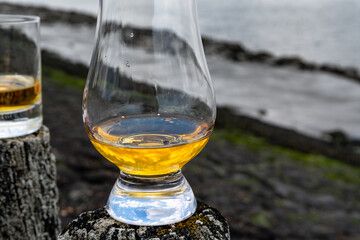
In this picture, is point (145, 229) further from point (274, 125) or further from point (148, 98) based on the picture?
point (274, 125)

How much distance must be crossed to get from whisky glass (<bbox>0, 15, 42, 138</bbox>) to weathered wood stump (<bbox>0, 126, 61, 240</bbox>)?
6 centimetres

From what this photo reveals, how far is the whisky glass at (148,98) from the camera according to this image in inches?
43.4

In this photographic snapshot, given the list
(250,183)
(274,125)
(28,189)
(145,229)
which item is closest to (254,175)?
(250,183)

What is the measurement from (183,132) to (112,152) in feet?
0.65

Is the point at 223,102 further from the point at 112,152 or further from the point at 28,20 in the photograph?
the point at 112,152

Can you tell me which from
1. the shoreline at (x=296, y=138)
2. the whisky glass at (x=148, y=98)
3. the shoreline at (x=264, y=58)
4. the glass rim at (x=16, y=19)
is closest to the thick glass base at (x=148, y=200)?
the whisky glass at (x=148, y=98)

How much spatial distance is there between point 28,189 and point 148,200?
96 centimetres

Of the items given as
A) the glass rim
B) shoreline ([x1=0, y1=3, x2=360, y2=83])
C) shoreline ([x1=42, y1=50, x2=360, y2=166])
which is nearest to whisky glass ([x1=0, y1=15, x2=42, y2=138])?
the glass rim

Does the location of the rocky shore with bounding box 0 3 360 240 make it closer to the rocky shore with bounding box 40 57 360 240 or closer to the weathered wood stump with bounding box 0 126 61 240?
the rocky shore with bounding box 40 57 360 240

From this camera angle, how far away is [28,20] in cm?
195

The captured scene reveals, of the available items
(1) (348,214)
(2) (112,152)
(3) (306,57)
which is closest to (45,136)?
(2) (112,152)

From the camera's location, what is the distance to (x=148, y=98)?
3.81ft

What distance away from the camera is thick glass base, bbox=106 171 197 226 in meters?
A: 1.13

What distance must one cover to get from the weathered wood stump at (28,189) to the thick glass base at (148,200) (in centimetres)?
83
